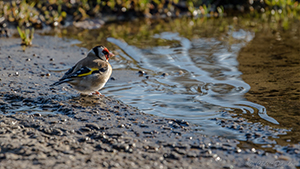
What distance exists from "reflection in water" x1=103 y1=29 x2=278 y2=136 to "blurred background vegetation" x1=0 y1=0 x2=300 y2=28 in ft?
9.28

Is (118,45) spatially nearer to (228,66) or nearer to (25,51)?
(25,51)

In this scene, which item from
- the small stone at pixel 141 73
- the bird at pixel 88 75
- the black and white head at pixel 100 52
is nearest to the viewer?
the bird at pixel 88 75

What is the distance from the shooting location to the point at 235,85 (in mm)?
6477

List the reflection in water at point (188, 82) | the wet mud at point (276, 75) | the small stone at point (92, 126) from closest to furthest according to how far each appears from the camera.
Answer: the small stone at point (92, 126)
the wet mud at point (276, 75)
the reflection in water at point (188, 82)

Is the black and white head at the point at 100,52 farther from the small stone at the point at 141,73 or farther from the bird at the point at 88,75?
the small stone at the point at 141,73

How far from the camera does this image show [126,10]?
1335cm

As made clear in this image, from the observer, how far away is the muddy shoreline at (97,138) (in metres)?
3.71

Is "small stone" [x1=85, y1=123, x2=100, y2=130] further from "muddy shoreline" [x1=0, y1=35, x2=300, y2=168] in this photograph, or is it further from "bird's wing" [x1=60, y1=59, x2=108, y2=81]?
"bird's wing" [x1=60, y1=59, x2=108, y2=81]

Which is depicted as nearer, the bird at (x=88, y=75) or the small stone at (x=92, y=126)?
the small stone at (x=92, y=126)

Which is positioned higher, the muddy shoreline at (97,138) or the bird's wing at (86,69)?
the bird's wing at (86,69)

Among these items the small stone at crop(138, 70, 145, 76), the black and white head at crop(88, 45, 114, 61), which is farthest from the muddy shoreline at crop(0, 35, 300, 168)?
the small stone at crop(138, 70, 145, 76)

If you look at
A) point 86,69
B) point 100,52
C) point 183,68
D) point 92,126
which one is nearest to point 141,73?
point 183,68

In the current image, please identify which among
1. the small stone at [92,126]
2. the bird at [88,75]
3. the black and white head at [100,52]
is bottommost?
the small stone at [92,126]

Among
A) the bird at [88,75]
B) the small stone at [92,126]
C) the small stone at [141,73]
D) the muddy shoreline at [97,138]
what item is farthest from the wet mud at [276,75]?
the bird at [88,75]
